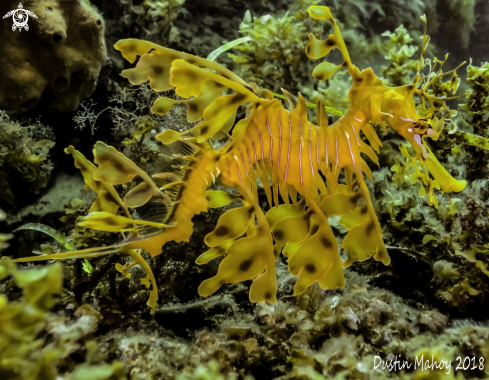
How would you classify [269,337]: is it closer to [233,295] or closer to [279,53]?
[233,295]

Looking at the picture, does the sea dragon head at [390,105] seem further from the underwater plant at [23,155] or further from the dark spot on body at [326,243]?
the underwater plant at [23,155]

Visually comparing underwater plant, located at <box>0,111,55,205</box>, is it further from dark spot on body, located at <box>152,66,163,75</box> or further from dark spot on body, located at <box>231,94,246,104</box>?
dark spot on body, located at <box>231,94,246,104</box>

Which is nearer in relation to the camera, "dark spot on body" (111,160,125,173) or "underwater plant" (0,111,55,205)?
"dark spot on body" (111,160,125,173)

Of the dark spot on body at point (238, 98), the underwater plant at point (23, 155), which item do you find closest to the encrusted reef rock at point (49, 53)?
the underwater plant at point (23, 155)

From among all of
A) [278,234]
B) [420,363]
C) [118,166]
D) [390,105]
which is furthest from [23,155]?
[420,363]

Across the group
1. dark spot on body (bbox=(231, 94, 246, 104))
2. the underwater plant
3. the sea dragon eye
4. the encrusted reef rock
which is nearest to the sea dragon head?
the sea dragon eye

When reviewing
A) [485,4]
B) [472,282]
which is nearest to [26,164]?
[472,282]
